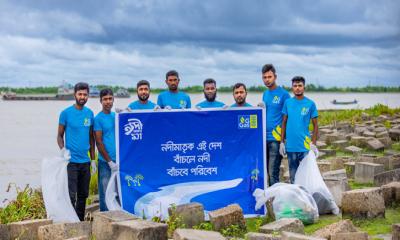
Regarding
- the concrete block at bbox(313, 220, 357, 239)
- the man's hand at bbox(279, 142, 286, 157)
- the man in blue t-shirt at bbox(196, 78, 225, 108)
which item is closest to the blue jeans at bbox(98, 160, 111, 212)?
the man in blue t-shirt at bbox(196, 78, 225, 108)

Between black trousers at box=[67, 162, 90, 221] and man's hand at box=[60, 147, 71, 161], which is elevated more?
man's hand at box=[60, 147, 71, 161]

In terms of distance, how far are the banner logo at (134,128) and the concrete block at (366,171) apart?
3953 millimetres

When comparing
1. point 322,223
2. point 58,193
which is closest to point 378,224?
point 322,223

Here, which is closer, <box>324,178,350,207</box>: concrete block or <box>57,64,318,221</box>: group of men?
<box>57,64,318,221</box>: group of men

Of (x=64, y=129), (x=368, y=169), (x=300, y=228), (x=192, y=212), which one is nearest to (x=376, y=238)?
(x=300, y=228)

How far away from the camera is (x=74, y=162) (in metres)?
7.71

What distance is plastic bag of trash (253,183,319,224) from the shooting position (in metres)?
7.45

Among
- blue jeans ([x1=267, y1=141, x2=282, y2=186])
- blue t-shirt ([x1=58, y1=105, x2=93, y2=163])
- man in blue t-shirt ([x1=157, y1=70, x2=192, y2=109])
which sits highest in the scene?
man in blue t-shirt ([x1=157, y1=70, x2=192, y2=109])

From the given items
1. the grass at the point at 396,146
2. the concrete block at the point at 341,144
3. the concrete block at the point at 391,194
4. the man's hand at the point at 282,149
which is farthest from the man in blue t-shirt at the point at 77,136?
the grass at the point at 396,146

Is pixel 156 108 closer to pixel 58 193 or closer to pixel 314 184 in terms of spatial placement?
pixel 58 193

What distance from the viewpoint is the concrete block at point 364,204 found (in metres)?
7.29

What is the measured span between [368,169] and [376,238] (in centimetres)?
331

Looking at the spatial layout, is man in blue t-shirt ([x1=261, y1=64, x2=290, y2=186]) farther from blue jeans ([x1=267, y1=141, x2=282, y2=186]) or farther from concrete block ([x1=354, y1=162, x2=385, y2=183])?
concrete block ([x1=354, y1=162, x2=385, y2=183])

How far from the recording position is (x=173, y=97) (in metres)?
8.57
